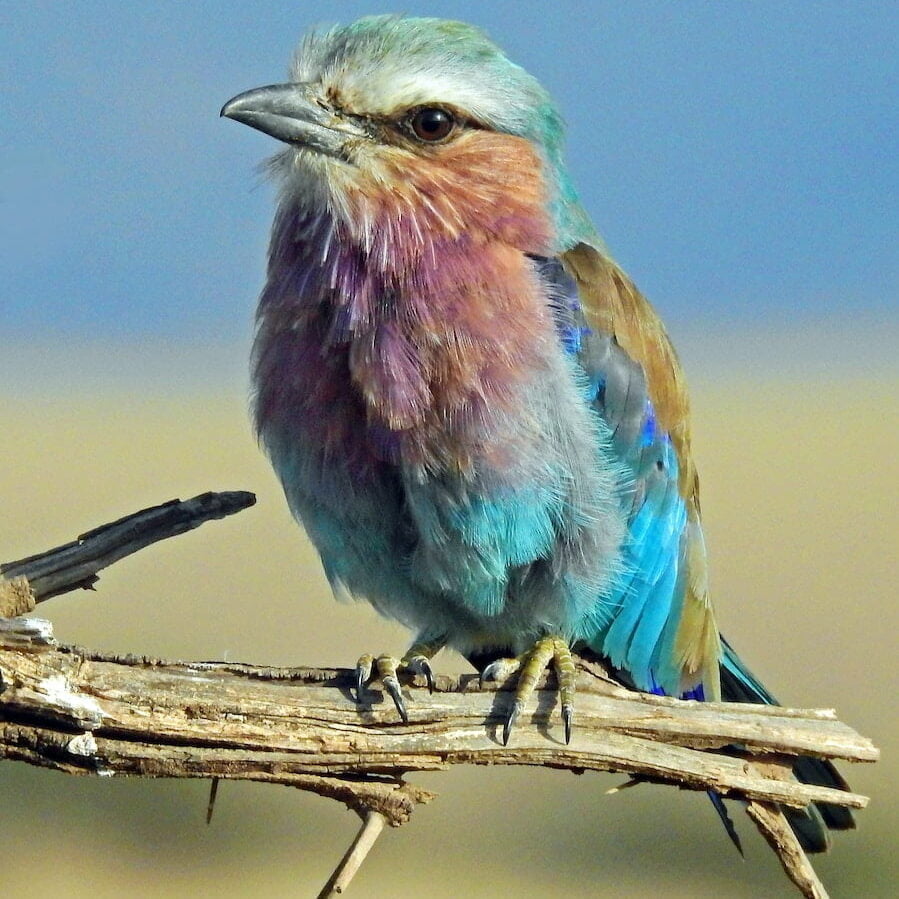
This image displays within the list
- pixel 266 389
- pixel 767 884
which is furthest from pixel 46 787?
pixel 266 389

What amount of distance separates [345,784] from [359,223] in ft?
4.84

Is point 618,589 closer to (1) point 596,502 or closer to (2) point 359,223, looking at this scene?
(1) point 596,502

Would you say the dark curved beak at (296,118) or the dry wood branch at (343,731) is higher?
the dark curved beak at (296,118)

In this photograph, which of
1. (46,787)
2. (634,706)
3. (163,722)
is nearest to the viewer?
(163,722)

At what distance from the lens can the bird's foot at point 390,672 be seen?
3.49 meters

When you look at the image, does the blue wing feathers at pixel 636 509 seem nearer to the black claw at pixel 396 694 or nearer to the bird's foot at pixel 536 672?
the bird's foot at pixel 536 672

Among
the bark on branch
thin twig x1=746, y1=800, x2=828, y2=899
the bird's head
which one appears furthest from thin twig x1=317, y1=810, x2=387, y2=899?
the bird's head

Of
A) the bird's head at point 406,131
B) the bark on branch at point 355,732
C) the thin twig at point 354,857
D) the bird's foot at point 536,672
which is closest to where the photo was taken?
the thin twig at point 354,857

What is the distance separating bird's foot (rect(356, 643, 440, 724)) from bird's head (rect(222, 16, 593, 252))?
111 cm

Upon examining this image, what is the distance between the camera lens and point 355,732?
3406 millimetres

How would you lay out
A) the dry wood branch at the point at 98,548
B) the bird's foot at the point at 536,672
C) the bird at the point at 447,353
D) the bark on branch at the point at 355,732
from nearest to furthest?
the bark on branch at the point at 355,732
the dry wood branch at the point at 98,548
the bird's foot at the point at 536,672
the bird at the point at 447,353

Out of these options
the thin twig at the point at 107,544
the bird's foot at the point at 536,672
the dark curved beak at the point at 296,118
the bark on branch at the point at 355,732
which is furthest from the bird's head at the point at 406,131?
the bark on branch at the point at 355,732

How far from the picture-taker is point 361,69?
153 inches

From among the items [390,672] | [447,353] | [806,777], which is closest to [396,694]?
[390,672]
